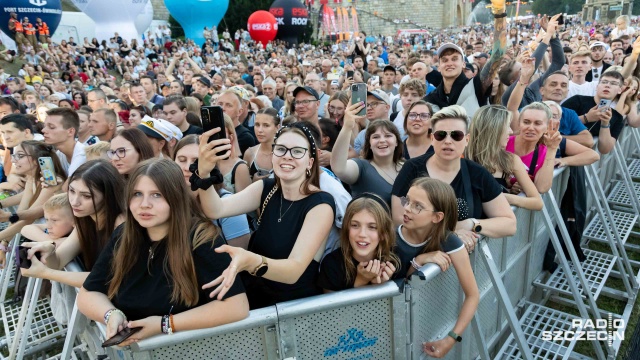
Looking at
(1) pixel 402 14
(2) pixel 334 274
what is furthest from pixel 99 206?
(1) pixel 402 14

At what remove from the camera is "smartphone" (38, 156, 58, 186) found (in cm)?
363

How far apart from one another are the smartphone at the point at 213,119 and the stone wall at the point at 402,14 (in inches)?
2173

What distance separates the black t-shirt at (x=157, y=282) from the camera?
6.23 ft

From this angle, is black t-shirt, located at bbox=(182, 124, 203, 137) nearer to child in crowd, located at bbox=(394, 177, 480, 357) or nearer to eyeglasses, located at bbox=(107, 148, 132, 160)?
eyeglasses, located at bbox=(107, 148, 132, 160)

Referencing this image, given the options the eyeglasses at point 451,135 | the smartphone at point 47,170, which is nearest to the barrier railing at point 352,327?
the eyeglasses at point 451,135

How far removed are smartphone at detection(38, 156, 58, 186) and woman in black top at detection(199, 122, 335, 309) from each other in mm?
2217

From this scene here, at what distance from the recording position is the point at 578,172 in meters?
3.86

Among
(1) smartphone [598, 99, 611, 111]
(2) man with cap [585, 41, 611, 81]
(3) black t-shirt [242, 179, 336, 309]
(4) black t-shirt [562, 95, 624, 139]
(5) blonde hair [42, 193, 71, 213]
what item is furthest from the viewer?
(2) man with cap [585, 41, 611, 81]

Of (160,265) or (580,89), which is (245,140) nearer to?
(160,265)

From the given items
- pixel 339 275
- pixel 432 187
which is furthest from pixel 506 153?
pixel 339 275

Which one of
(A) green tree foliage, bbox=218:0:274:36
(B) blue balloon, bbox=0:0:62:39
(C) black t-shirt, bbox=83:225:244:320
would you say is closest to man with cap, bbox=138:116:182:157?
(C) black t-shirt, bbox=83:225:244:320

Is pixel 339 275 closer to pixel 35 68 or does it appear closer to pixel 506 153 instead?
pixel 506 153

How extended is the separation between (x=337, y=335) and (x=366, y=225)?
22.0 inches

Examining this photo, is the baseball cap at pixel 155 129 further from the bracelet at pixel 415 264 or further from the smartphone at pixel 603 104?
A: the smartphone at pixel 603 104
